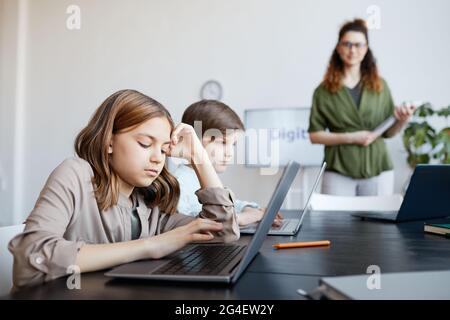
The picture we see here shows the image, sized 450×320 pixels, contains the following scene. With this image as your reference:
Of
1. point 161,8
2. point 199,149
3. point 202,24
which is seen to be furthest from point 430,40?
point 199,149

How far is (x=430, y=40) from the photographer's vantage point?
3611mm

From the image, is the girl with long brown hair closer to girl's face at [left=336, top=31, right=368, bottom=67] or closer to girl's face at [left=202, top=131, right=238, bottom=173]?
girl's face at [left=202, top=131, right=238, bottom=173]

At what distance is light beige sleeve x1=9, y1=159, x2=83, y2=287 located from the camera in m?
0.67

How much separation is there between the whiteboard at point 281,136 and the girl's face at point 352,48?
0.90 meters

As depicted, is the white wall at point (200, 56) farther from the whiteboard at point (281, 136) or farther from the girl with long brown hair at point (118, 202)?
the girl with long brown hair at point (118, 202)

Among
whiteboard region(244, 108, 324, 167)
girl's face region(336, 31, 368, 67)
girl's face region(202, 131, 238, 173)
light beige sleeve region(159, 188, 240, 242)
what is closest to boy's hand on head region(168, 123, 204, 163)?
light beige sleeve region(159, 188, 240, 242)

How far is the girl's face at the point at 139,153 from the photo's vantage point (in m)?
0.94

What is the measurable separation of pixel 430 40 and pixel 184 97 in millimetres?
2157

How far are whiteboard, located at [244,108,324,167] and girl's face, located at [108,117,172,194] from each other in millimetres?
2720

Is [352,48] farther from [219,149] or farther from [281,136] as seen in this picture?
[219,149]

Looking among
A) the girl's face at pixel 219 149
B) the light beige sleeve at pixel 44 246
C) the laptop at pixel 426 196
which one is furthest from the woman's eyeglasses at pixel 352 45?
the light beige sleeve at pixel 44 246

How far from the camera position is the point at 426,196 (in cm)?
138

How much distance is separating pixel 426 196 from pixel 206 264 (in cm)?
92
